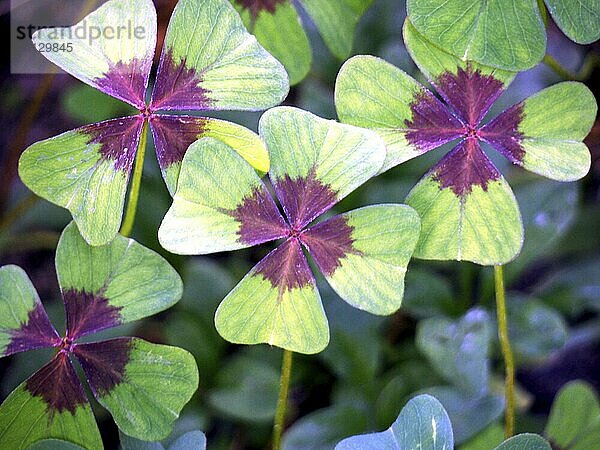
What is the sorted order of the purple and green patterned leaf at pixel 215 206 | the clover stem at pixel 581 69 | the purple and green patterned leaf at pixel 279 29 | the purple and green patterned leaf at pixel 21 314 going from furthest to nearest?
the clover stem at pixel 581 69 < the purple and green patterned leaf at pixel 279 29 < the purple and green patterned leaf at pixel 21 314 < the purple and green patterned leaf at pixel 215 206

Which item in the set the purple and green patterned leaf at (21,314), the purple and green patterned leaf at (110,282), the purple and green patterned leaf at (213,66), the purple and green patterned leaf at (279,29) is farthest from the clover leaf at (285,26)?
the purple and green patterned leaf at (21,314)

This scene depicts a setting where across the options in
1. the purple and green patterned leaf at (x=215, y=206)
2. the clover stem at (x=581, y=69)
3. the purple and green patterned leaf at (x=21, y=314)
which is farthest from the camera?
the clover stem at (x=581, y=69)

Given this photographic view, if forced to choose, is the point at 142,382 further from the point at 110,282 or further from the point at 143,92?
the point at 143,92

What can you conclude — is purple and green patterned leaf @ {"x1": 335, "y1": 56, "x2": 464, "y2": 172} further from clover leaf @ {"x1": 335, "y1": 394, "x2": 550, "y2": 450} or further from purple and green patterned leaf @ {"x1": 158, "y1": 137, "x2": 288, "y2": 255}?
clover leaf @ {"x1": 335, "y1": 394, "x2": 550, "y2": 450}

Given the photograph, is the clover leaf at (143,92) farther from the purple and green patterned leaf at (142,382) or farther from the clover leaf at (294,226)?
the purple and green patterned leaf at (142,382)

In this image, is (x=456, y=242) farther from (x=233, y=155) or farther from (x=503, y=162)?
(x=503, y=162)

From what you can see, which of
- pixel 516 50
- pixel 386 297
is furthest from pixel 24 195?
pixel 516 50

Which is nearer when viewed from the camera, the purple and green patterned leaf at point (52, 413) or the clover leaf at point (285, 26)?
the purple and green patterned leaf at point (52, 413)
